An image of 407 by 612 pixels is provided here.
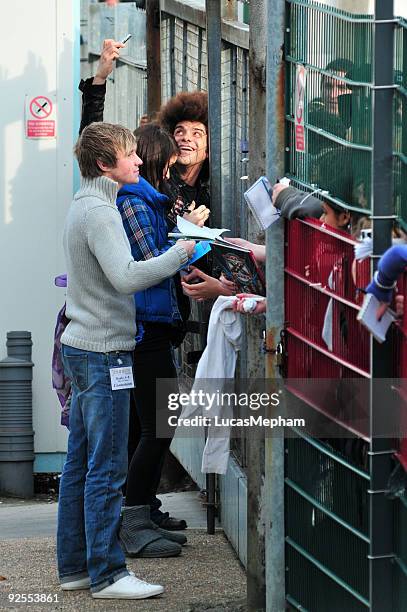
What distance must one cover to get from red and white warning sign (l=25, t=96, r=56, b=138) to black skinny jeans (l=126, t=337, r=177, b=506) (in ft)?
8.92

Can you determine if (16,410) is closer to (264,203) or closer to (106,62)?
(106,62)

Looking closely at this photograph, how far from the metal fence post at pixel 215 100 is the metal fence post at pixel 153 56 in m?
2.20

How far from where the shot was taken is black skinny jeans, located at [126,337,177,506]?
5.54 m

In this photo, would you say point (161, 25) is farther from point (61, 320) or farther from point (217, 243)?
point (217, 243)

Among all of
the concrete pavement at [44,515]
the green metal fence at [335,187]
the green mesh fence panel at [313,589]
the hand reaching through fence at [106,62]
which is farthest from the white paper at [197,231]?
the hand reaching through fence at [106,62]

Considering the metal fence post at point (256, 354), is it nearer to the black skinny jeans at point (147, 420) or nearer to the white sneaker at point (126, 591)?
the white sneaker at point (126, 591)

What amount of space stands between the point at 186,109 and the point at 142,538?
1969 millimetres

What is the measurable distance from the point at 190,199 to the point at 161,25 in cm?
248

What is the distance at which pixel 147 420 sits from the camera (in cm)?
560

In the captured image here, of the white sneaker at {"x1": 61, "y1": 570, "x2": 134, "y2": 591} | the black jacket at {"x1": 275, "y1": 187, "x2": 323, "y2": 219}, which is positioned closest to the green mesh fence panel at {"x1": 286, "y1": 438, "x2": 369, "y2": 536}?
the black jacket at {"x1": 275, "y1": 187, "x2": 323, "y2": 219}

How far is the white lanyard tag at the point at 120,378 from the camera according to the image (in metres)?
4.91

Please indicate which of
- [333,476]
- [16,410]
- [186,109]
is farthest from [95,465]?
[16,410]

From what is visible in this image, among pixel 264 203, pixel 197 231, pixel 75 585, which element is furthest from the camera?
pixel 75 585

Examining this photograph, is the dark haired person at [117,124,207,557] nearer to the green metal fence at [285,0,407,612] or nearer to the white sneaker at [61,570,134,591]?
the white sneaker at [61,570,134,591]
